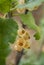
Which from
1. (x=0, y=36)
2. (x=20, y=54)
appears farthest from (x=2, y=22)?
(x=20, y=54)

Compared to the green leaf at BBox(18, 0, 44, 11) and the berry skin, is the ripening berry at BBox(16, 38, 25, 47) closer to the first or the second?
the berry skin

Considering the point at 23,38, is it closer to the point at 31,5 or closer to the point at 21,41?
the point at 21,41

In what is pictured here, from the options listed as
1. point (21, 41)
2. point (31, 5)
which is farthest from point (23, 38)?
point (31, 5)

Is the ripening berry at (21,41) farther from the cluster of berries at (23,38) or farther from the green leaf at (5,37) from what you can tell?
the green leaf at (5,37)

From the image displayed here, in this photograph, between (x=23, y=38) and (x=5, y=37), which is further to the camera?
(x=23, y=38)

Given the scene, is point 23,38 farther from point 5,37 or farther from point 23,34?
point 5,37

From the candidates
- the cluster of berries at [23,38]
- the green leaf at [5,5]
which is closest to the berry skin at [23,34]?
the cluster of berries at [23,38]

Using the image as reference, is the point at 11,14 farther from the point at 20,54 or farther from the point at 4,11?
the point at 20,54

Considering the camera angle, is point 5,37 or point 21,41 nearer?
point 5,37

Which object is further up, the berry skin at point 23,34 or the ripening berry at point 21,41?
the berry skin at point 23,34

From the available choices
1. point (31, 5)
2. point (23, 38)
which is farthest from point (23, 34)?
point (31, 5)

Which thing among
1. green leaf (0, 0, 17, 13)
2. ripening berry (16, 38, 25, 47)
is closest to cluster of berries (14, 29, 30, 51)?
ripening berry (16, 38, 25, 47)
